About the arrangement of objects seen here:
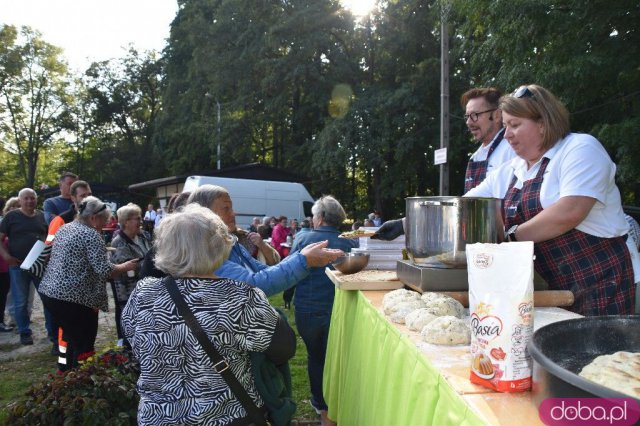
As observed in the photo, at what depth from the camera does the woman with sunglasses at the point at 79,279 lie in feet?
15.0

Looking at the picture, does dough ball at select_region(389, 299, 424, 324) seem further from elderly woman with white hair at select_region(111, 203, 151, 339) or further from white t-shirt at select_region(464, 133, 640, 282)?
elderly woman with white hair at select_region(111, 203, 151, 339)

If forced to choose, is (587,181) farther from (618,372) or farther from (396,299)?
(618,372)

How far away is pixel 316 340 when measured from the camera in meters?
4.33

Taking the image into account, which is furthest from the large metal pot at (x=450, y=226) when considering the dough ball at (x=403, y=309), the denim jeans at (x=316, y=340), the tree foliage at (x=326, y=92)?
the tree foliage at (x=326, y=92)

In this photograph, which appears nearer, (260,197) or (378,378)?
(378,378)

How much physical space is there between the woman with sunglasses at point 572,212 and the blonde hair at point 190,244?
1.19 meters

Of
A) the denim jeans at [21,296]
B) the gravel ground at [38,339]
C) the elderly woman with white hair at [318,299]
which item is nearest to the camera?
the elderly woman with white hair at [318,299]

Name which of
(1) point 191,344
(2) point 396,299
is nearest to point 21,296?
(1) point 191,344

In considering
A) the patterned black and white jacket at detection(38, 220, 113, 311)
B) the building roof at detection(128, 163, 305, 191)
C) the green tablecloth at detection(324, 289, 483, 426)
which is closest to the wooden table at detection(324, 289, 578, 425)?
the green tablecloth at detection(324, 289, 483, 426)

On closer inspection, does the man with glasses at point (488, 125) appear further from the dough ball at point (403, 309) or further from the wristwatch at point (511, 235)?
the dough ball at point (403, 309)

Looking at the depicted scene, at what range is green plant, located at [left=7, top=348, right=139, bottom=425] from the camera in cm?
273

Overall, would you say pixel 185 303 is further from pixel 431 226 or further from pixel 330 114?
pixel 330 114

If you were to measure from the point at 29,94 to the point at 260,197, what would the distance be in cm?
2522

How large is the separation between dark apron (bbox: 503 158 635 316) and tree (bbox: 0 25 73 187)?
1555 inches
